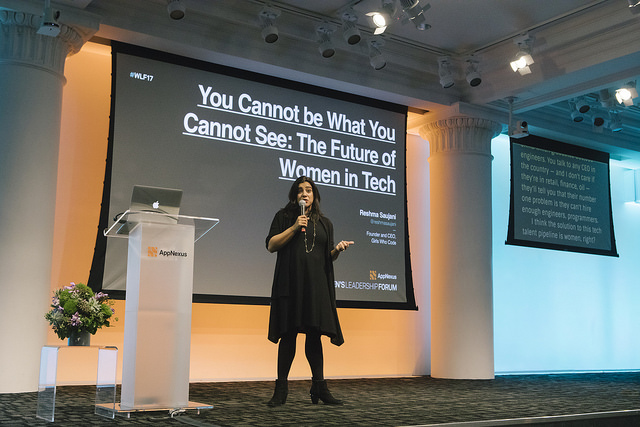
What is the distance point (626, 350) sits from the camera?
9117mm

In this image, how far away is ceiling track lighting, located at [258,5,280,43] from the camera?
559 cm

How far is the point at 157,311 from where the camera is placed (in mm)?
3379

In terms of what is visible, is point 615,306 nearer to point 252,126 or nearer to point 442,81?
point 442,81

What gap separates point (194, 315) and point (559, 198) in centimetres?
469

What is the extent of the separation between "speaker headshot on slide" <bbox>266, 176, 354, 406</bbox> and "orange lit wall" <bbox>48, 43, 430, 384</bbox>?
1.81m

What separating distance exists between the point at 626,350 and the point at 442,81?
16.6ft

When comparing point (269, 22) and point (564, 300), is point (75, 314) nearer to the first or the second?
point (269, 22)

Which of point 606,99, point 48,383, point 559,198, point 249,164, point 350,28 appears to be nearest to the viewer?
point 48,383

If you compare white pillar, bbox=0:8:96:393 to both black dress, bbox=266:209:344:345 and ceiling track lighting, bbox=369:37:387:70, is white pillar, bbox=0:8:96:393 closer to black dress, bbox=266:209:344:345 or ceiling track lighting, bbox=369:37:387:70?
black dress, bbox=266:209:344:345

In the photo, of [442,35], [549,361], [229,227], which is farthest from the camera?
[549,361]

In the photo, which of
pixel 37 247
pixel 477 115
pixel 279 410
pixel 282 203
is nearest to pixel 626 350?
pixel 477 115

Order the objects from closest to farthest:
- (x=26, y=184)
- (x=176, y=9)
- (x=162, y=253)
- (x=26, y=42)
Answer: (x=162, y=253) < (x=26, y=184) < (x=26, y=42) < (x=176, y=9)

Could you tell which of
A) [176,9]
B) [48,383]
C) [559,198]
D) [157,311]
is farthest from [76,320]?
[559,198]

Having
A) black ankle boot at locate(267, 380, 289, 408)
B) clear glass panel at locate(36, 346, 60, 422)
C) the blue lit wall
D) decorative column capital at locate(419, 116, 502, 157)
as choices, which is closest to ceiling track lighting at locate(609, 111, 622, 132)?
the blue lit wall
